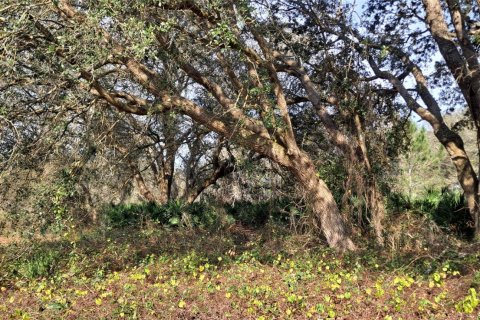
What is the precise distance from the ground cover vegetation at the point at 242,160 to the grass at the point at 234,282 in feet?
0.12

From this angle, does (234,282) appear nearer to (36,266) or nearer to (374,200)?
(36,266)

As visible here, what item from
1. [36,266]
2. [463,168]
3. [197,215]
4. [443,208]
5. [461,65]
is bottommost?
[36,266]

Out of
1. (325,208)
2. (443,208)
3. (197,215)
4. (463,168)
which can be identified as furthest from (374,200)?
(197,215)

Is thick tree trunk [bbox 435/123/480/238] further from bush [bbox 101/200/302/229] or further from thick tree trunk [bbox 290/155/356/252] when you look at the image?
bush [bbox 101/200/302/229]

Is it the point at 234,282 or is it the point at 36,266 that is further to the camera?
the point at 36,266

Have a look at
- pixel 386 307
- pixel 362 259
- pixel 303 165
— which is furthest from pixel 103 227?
pixel 386 307

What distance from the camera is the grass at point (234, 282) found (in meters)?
5.12

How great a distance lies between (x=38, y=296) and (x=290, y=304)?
3432mm

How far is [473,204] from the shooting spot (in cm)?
916

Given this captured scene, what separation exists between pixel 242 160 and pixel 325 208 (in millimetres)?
2221

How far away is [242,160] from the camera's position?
986 cm

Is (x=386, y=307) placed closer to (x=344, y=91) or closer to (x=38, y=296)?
(x=38, y=296)

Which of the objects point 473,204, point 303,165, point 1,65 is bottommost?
point 473,204

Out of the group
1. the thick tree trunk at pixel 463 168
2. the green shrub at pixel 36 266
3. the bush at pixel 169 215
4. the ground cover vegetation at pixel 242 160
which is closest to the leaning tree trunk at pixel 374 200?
the ground cover vegetation at pixel 242 160
